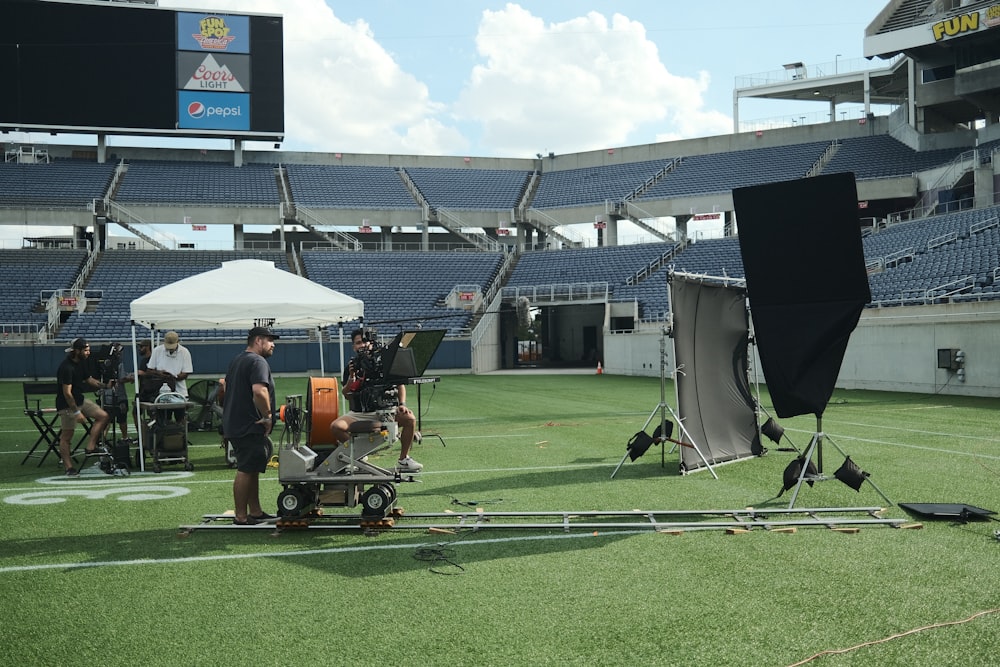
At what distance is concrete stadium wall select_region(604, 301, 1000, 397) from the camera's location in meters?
21.1

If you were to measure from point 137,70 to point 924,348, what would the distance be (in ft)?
134

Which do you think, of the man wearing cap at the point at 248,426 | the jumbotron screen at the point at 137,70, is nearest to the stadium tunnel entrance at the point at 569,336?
the jumbotron screen at the point at 137,70

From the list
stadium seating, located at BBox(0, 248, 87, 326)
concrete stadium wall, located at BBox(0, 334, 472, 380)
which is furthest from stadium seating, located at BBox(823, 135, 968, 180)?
stadium seating, located at BBox(0, 248, 87, 326)

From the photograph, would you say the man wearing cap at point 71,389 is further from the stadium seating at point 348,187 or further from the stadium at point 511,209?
the stadium seating at point 348,187

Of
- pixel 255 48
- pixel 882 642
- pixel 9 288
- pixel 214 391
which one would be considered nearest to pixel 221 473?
pixel 214 391

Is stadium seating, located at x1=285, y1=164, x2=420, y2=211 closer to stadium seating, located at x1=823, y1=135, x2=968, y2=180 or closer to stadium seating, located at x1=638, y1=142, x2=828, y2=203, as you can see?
stadium seating, located at x1=638, y1=142, x2=828, y2=203

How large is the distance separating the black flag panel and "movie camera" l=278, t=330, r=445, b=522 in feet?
12.0

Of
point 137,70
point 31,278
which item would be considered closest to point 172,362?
point 31,278

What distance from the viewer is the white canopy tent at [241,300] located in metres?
13.4

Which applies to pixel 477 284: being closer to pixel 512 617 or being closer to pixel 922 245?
pixel 922 245

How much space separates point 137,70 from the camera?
45906 mm

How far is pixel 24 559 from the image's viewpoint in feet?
22.2

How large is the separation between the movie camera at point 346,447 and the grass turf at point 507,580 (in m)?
0.45

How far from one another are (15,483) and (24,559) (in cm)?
439
